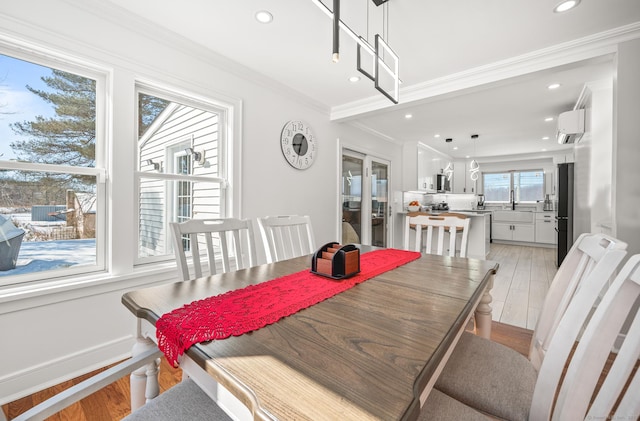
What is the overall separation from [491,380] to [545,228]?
311 inches

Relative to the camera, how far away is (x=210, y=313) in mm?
899

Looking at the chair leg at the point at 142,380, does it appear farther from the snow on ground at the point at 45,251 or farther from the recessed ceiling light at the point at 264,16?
the recessed ceiling light at the point at 264,16

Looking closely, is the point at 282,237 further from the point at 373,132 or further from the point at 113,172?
the point at 373,132

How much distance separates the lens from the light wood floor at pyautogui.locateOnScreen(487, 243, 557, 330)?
2908mm

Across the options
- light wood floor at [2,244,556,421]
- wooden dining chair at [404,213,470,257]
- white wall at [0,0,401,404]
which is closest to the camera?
light wood floor at [2,244,556,421]

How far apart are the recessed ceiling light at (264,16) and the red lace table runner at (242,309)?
6.05 ft

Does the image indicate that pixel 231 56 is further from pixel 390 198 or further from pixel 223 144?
pixel 390 198

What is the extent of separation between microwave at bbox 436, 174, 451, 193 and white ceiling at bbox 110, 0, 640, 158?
10.5ft

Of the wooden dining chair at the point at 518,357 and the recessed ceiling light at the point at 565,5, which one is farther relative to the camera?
the recessed ceiling light at the point at 565,5

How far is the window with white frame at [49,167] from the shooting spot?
5.61 ft

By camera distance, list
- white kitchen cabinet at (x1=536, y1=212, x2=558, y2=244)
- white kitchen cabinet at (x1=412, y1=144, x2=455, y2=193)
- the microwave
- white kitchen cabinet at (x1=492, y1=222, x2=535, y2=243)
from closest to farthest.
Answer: white kitchen cabinet at (x1=412, y1=144, x2=455, y2=193), the microwave, white kitchen cabinet at (x1=536, y1=212, x2=558, y2=244), white kitchen cabinet at (x1=492, y1=222, x2=535, y2=243)

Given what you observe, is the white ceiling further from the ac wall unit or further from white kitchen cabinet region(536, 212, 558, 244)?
white kitchen cabinet region(536, 212, 558, 244)

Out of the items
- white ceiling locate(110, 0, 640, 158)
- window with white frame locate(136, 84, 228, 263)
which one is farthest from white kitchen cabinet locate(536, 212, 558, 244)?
window with white frame locate(136, 84, 228, 263)

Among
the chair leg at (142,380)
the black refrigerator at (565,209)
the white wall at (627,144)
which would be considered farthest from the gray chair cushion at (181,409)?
the black refrigerator at (565,209)
